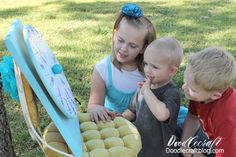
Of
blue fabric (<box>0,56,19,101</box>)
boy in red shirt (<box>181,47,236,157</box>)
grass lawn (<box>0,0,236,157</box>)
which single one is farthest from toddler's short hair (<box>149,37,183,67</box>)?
grass lawn (<box>0,0,236,157</box>)

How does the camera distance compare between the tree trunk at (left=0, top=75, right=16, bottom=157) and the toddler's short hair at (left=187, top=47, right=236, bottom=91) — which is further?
the tree trunk at (left=0, top=75, right=16, bottom=157)

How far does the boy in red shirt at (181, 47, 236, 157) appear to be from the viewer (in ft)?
7.23

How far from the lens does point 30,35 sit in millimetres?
2031

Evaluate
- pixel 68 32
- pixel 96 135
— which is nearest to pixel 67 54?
pixel 68 32

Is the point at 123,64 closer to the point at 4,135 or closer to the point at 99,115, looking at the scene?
the point at 99,115

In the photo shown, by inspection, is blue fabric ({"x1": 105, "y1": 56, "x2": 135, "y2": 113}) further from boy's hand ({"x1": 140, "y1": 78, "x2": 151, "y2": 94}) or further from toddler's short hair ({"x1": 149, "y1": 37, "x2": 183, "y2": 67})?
toddler's short hair ({"x1": 149, "y1": 37, "x2": 183, "y2": 67})

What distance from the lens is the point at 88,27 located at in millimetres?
5582

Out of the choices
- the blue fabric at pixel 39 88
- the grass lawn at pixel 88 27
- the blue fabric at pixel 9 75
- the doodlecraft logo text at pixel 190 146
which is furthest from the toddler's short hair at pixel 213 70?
the grass lawn at pixel 88 27

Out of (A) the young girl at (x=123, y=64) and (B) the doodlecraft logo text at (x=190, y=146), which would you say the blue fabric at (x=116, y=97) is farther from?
(B) the doodlecraft logo text at (x=190, y=146)

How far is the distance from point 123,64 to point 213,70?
2.42 feet

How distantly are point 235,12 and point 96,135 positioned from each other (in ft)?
14.3

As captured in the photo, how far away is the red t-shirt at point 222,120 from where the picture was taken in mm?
2197

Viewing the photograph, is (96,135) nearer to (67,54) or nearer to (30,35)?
(30,35)

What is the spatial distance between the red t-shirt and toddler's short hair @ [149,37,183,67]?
259mm
